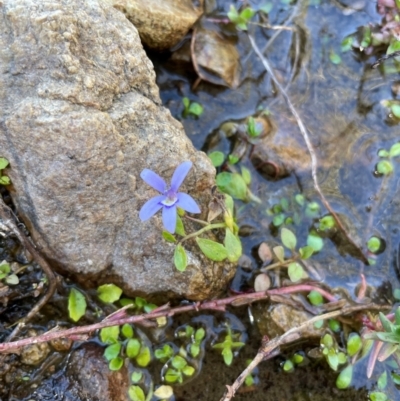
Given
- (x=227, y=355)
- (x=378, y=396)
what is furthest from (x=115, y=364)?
(x=378, y=396)

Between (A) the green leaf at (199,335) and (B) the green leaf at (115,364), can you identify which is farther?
(A) the green leaf at (199,335)

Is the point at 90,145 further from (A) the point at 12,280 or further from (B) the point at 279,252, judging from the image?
(B) the point at 279,252

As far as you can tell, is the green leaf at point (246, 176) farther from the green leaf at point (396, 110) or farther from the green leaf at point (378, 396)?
the green leaf at point (378, 396)

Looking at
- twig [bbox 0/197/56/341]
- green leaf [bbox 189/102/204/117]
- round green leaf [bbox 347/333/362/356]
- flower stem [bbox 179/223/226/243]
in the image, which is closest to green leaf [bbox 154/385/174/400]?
twig [bbox 0/197/56/341]

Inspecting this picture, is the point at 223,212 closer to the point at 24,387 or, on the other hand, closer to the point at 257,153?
the point at 257,153

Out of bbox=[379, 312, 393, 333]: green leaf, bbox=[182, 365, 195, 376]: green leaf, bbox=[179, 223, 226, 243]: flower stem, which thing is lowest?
bbox=[182, 365, 195, 376]: green leaf

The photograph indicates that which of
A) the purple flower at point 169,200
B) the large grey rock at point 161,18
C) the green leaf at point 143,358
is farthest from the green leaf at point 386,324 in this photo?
the large grey rock at point 161,18

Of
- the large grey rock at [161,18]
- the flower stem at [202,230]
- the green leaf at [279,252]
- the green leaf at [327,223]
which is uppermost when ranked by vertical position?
A: the large grey rock at [161,18]

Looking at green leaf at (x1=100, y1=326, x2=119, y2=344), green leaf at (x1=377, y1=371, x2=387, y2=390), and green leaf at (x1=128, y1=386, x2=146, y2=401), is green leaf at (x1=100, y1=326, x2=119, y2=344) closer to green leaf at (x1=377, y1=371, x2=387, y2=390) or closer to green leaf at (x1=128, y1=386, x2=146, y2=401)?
green leaf at (x1=128, y1=386, x2=146, y2=401)
